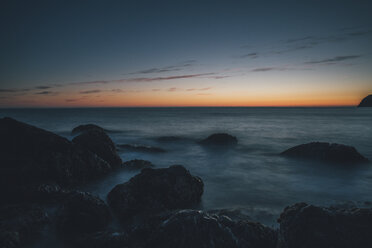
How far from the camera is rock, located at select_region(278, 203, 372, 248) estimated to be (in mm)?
3309

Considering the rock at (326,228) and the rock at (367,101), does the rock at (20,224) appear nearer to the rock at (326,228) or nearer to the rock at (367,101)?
the rock at (326,228)

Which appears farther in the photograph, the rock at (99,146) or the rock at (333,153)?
the rock at (333,153)

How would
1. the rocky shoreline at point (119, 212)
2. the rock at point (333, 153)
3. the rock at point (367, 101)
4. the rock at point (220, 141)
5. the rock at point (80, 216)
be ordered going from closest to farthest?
the rocky shoreline at point (119, 212)
the rock at point (80, 216)
the rock at point (333, 153)
the rock at point (220, 141)
the rock at point (367, 101)

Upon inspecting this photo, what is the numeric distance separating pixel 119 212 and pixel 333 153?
11383 millimetres

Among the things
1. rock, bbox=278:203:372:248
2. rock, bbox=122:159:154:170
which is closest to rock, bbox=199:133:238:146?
rock, bbox=122:159:154:170

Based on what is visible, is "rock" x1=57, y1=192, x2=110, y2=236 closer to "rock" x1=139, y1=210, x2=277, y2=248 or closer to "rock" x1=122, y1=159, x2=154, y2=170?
"rock" x1=139, y1=210, x2=277, y2=248

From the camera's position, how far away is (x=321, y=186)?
8.49m

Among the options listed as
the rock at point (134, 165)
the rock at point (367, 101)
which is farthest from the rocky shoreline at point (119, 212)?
the rock at point (367, 101)

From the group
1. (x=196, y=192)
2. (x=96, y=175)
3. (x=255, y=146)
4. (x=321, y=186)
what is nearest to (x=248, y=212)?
(x=196, y=192)

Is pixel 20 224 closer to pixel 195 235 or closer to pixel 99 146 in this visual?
pixel 195 235

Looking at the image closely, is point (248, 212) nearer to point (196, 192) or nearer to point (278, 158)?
point (196, 192)

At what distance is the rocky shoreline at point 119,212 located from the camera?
11.8ft

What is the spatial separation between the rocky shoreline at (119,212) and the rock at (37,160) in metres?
0.03

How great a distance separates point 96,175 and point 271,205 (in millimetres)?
6874
